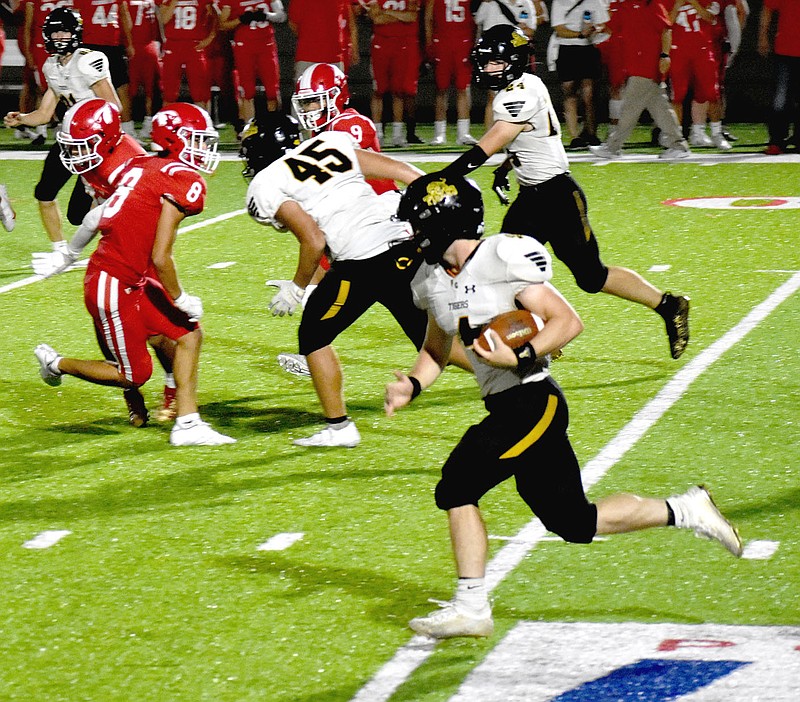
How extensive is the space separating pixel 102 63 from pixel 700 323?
4.38 m

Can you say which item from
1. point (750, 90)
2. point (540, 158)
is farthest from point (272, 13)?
point (540, 158)

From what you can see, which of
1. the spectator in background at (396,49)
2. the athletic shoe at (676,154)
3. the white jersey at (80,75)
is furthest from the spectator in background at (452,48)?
the white jersey at (80,75)

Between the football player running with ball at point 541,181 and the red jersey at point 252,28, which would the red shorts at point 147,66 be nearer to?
the red jersey at point 252,28

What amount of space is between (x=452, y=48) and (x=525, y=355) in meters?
12.6

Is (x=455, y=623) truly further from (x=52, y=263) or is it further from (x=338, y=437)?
(x=52, y=263)

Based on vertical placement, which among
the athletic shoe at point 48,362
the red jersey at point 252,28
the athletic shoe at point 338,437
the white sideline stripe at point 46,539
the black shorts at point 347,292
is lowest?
the athletic shoe at point 338,437

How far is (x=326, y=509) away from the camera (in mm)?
5844

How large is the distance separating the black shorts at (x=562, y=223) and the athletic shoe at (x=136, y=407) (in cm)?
197

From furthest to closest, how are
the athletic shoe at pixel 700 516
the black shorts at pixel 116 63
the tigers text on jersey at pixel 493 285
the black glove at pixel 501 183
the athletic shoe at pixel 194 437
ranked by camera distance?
the black shorts at pixel 116 63
the black glove at pixel 501 183
the athletic shoe at pixel 194 437
the athletic shoe at pixel 700 516
the tigers text on jersey at pixel 493 285

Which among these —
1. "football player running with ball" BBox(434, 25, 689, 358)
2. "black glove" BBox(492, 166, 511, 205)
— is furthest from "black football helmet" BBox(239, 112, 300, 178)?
"black glove" BBox(492, 166, 511, 205)

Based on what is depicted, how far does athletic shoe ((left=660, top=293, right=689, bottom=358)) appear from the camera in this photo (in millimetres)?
7609

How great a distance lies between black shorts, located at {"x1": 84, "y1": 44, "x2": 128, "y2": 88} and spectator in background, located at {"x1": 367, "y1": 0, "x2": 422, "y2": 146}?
267 centimetres

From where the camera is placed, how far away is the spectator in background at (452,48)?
16.4 meters

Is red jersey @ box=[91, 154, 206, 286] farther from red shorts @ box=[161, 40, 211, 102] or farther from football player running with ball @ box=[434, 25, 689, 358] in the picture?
red shorts @ box=[161, 40, 211, 102]
